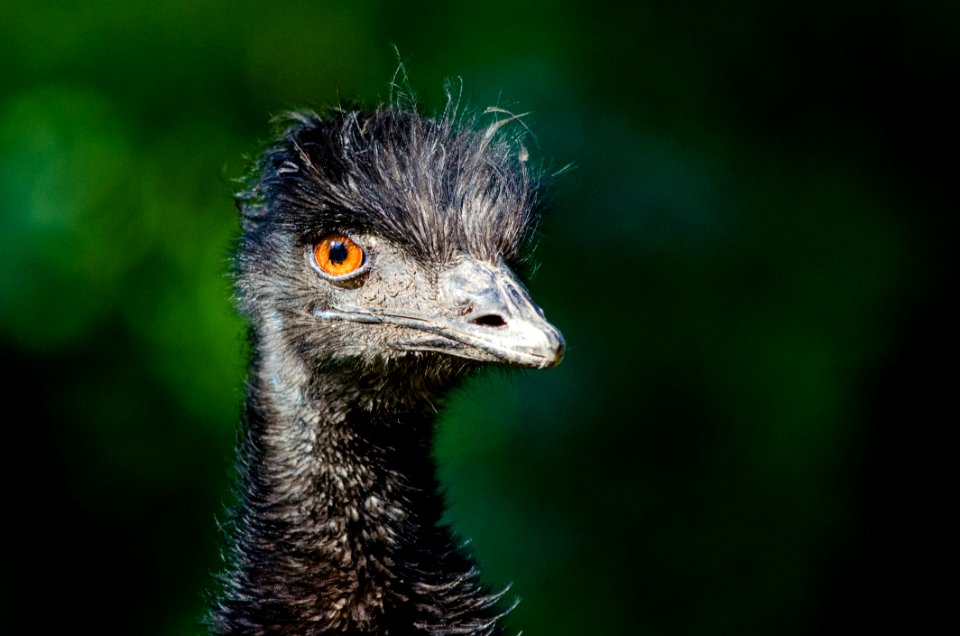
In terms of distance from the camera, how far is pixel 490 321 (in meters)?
2.31

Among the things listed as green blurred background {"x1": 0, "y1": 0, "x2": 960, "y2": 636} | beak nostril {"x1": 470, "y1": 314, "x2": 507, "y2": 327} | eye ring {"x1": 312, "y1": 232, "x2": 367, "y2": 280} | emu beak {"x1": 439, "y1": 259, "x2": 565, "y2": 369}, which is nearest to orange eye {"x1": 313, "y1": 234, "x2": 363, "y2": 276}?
eye ring {"x1": 312, "y1": 232, "x2": 367, "y2": 280}

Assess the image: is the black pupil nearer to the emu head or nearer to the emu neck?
the emu head

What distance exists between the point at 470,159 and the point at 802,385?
9.20 feet

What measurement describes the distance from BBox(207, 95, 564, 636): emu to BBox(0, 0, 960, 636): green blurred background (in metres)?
1.43

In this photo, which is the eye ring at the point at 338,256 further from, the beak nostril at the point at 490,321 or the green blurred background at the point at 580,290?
the green blurred background at the point at 580,290

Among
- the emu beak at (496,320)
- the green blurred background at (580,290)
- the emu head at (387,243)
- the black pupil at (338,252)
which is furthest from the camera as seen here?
the green blurred background at (580,290)

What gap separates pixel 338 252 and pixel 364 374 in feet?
0.85

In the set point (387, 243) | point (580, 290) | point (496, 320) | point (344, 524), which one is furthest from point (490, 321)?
point (580, 290)

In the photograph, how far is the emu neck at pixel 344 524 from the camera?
8.09 ft

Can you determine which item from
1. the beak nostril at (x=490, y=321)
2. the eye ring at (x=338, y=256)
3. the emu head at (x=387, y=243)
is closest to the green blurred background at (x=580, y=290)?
the emu head at (x=387, y=243)

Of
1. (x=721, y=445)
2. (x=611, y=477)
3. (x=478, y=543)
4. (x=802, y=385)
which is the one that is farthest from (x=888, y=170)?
(x=478, y=543)

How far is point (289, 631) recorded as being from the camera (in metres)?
2.43

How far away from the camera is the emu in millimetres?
2463

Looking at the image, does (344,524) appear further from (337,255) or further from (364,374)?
(337,255)
